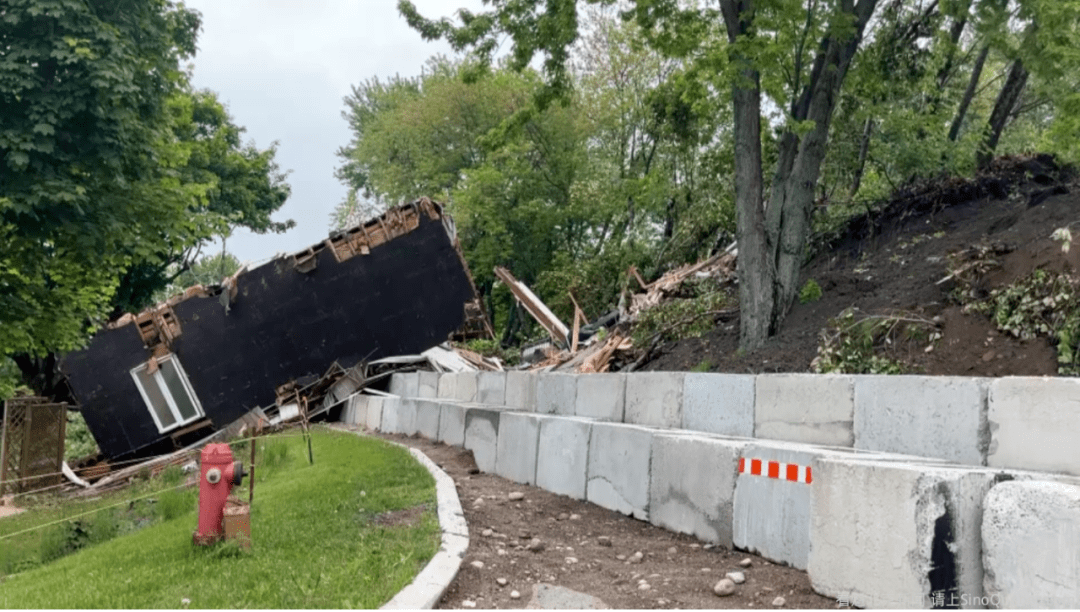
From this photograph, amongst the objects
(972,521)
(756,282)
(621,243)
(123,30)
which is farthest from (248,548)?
(621,243)

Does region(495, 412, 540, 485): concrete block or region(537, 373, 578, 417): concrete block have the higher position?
region(537, 373, 578, 417): concrete block

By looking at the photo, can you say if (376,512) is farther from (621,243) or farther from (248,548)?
(621,243)

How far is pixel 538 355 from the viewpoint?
2055 cm

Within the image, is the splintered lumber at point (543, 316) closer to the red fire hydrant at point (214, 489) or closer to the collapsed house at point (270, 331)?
the collapsed house at point (270, 331)

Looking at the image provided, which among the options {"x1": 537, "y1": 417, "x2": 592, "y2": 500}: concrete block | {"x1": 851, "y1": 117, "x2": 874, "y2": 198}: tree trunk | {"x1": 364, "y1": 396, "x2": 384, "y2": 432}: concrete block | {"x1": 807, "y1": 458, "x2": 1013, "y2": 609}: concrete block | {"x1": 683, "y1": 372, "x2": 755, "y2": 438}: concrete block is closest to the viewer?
{"x1": 807, "y1": 458, "x2": 1013, "y2": 609}: concrete block

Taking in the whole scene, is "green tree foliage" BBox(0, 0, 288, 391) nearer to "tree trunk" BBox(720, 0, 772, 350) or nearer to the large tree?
the large tree

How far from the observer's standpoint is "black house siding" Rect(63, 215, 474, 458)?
20125 mm

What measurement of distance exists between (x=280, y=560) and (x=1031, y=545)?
14.6ft

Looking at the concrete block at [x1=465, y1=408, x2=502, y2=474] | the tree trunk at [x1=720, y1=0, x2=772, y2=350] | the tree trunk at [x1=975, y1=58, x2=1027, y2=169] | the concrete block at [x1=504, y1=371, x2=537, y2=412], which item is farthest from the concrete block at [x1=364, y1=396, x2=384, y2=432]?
the tree trunk at [x1=975, y1=58, x2=1027, y2=169]

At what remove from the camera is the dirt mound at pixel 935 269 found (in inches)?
314

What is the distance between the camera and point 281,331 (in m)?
20.8

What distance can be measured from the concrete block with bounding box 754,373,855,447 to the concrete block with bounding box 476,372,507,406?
6.48m

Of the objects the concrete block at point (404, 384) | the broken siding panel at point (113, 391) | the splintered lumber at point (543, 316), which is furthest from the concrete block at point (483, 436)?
the broken siding panel at point (113, 391)

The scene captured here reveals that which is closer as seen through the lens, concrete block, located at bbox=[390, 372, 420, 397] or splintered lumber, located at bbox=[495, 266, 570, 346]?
concrete block, located at bbox=[390, 372, 420, 397]
